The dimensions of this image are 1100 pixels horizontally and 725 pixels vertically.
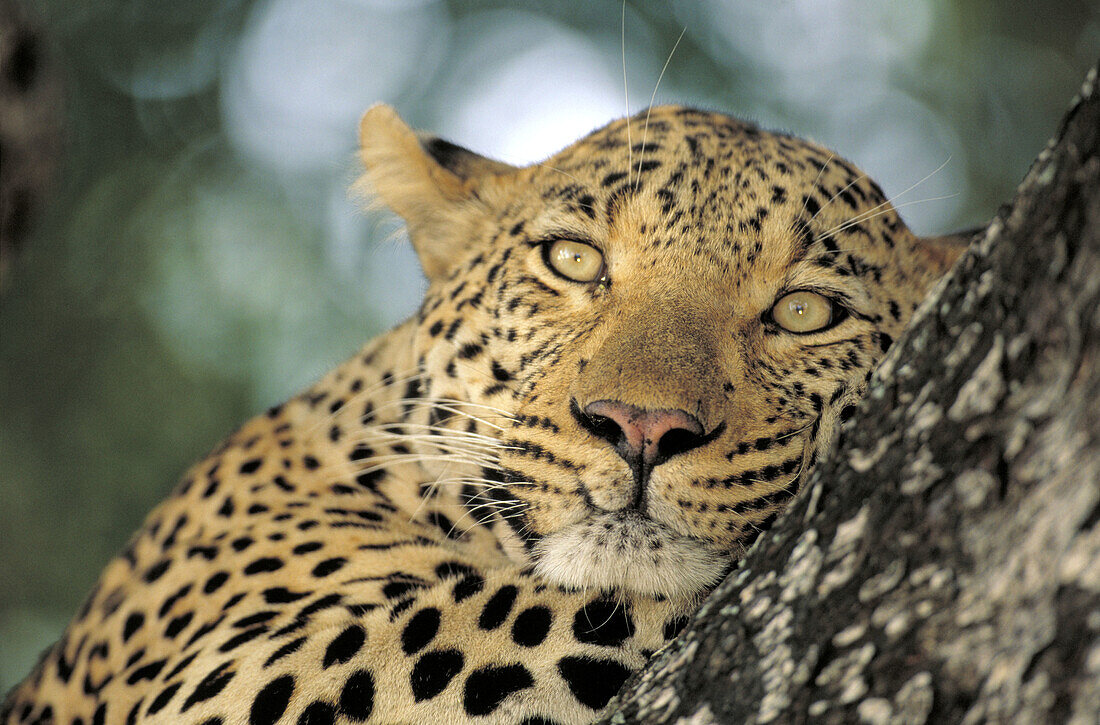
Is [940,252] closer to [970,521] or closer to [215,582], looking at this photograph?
[970,521]

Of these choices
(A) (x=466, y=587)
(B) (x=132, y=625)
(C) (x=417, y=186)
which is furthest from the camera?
(C) (x=417, y=186)

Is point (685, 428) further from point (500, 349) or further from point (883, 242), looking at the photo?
point (883, 242)

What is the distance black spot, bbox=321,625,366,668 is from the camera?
296 cm

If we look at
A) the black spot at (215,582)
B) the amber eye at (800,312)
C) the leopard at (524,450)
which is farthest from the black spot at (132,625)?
the amber eye at (800,312)

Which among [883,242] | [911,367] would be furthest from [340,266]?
[911,367]

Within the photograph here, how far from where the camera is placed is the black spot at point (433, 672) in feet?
9.11

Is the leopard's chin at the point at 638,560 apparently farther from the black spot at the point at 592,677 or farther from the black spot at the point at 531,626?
the black spot at the point at 592,677

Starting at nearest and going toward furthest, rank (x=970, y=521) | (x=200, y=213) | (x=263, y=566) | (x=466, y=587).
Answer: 1. (x=970, y=521)
2. (x=466, y=587)
3. (x=263, y=566)
4. (x=200, y=213)

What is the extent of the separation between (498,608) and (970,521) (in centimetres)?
176

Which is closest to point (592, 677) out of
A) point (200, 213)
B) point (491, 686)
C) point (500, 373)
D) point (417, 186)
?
point (491, 686)

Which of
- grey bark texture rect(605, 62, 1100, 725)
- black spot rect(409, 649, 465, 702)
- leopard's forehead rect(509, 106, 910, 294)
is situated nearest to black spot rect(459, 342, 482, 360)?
leopard's forehead rect(509, 106, 910, 294)

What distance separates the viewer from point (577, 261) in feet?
12.7

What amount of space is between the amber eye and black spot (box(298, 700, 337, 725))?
6.44 feet

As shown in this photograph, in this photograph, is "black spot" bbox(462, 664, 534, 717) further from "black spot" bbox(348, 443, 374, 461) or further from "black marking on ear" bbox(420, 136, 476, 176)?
"black marking on ear" bbox(420, 136, 476, 176)
